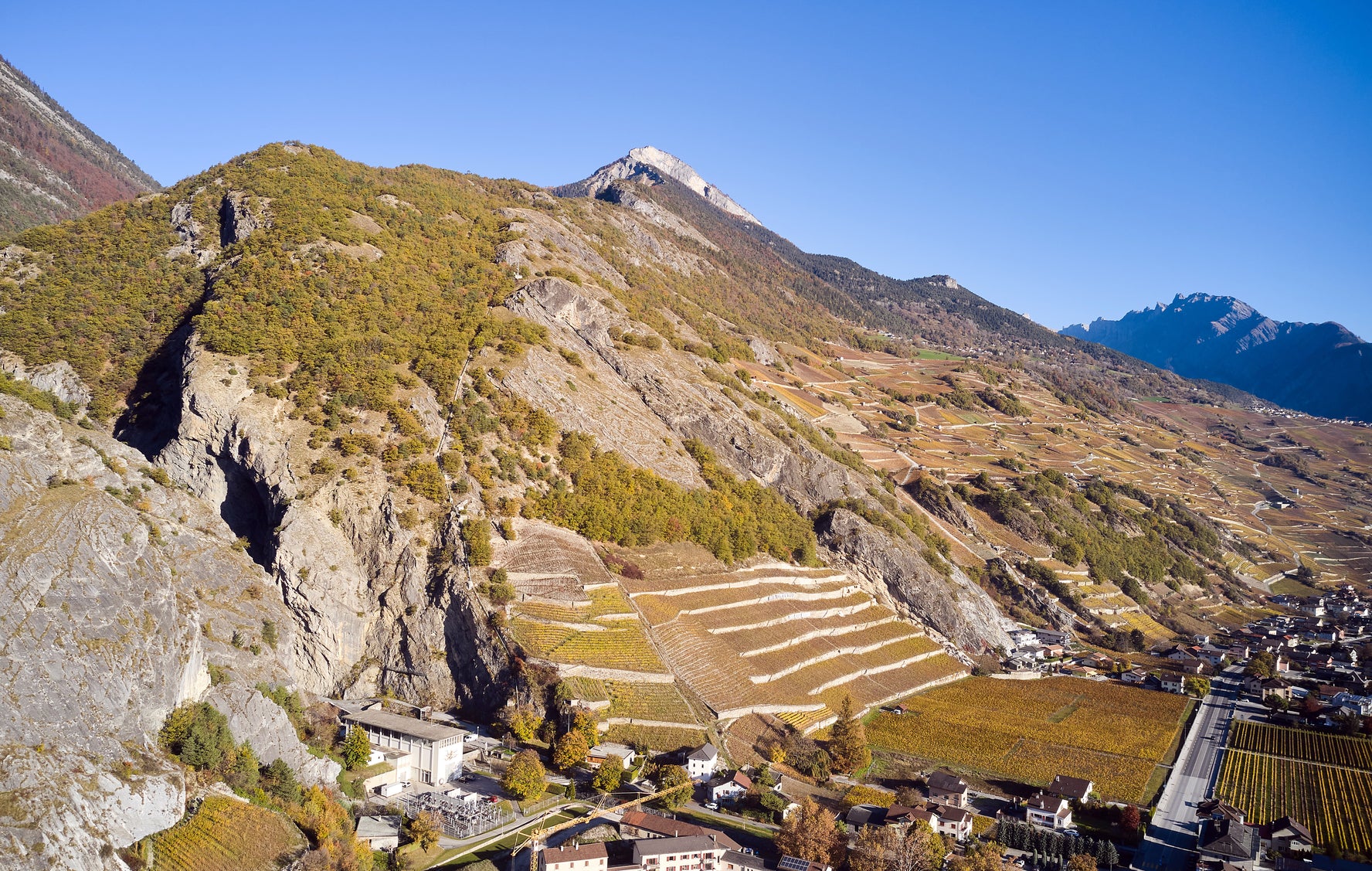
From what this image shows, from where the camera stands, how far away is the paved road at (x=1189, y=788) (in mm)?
37500

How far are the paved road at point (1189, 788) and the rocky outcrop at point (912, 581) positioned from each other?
1491 centimetres

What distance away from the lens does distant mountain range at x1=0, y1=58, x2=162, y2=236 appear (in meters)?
102

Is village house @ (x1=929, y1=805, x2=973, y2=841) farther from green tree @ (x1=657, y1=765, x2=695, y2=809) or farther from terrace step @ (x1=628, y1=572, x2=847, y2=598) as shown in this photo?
terrace step @ (x1=628, y1=572, x2=847, y2=598)

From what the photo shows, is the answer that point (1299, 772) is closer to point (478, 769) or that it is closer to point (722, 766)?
point (722, 766)

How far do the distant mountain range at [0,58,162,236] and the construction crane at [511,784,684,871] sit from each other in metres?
90.7

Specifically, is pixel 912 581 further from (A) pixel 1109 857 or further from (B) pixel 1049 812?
(A) pixel 1109 857

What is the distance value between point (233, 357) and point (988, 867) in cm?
4675

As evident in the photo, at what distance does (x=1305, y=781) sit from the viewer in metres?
46.3

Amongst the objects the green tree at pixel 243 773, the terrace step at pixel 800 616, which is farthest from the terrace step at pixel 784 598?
the green tree at pixel 243 773

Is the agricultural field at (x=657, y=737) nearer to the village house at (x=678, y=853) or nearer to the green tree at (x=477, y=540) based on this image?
the village house at (x=678, y=853)

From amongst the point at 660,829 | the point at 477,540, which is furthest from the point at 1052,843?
the point at 477,540

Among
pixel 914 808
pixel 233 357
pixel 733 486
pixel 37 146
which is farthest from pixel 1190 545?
pixel 37 146

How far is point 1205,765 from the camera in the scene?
48312 mm

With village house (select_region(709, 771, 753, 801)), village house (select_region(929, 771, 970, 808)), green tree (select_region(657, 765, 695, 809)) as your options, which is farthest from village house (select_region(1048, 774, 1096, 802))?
green tree (select_region(657, 765, 695, 809))
